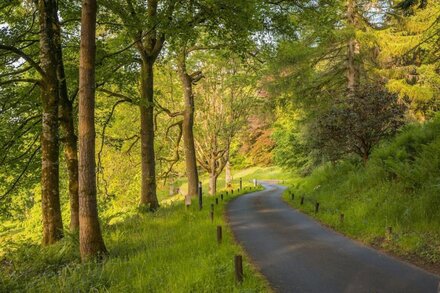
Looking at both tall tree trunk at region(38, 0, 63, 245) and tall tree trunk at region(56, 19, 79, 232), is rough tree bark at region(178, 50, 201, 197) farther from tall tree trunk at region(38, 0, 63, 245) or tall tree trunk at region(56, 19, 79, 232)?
tall tree trunk at region(38, 0, 63, 245)

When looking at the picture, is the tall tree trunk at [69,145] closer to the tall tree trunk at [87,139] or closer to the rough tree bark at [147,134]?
the tall tree trunk at [87,139]

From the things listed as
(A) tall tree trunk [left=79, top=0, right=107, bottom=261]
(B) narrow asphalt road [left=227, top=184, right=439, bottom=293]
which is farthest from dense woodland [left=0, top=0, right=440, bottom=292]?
(B) narrow asphalt road [left=227, top=184, right=439, bottom=293]

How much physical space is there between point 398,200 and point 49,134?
11004mm

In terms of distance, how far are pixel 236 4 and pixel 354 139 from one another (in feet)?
29.0

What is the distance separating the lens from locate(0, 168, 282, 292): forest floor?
695cm

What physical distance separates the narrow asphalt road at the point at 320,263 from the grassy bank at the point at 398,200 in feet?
2.19

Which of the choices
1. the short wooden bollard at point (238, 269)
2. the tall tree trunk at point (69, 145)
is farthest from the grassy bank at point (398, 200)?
the tall tree trunk at point (69, 145)

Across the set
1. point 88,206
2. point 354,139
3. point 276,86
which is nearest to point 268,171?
point 276,86

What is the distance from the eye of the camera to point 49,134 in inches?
464

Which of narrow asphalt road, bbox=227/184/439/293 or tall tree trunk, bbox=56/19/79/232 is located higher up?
tall tree trunk, bbox=56/19/79/232

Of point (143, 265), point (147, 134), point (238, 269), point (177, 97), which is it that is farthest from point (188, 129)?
point (238, 269)

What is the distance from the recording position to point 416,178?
12102 mm

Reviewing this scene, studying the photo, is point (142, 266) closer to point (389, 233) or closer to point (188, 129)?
point (389, 233)

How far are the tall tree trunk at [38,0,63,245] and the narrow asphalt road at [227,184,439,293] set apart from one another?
223 inches
